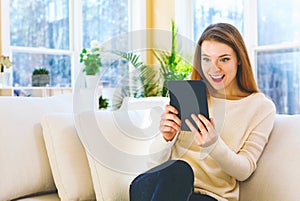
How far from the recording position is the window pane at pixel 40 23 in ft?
12.1

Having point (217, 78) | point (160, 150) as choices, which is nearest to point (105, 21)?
point (217, 78)

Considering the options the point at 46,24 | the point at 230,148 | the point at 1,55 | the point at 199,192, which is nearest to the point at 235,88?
the point at 230,148

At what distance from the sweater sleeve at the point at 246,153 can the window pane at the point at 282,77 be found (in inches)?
80.0

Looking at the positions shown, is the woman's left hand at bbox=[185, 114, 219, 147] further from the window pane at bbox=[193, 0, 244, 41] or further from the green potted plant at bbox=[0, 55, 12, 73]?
the window pane at bbox=[193, 0, 244, 41]

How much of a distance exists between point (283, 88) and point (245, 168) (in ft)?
7.39

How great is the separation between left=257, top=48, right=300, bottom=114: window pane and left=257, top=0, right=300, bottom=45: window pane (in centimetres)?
11

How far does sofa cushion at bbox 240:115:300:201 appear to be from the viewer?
4.75 feet

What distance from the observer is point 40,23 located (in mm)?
3887

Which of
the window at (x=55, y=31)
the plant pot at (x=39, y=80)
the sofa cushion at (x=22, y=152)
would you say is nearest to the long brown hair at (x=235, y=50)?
the sofa cushion at (x=22, y=152)

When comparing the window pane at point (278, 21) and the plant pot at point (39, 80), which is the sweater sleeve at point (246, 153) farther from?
the plant pot at point (39, 80)

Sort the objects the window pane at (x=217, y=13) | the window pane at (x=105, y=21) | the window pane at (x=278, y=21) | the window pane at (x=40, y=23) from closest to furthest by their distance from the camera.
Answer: the window pane at (x=278, y=21)
the window pane at (x=40, y=23)
the window pane at (x=217, y=13)
the window pane at (x=105, y=21)

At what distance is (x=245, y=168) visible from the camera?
4.84 ft

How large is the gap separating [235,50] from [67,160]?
79 centimetres

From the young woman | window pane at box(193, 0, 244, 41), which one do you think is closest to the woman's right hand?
the young woman
